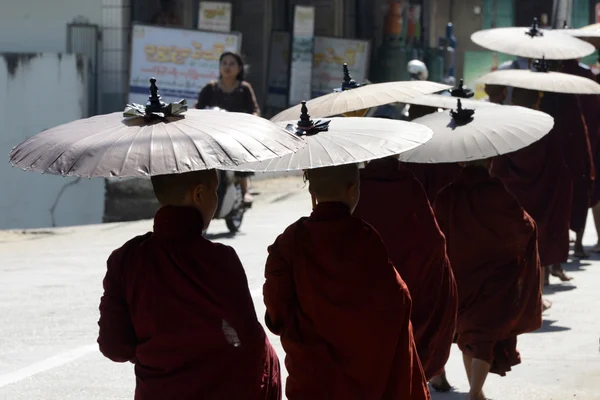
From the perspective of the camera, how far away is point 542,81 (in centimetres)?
841

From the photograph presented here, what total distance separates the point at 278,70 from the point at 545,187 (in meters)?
11.5

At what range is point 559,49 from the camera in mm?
9586

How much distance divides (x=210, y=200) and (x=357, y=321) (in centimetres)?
68

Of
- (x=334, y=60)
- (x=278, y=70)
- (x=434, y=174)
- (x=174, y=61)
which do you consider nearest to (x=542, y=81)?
(x=434, y=174)

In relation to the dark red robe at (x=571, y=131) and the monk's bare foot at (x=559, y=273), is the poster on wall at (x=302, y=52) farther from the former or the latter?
the monk's bare foot at (x=559, y=273)

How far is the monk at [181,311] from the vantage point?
3.84 metres

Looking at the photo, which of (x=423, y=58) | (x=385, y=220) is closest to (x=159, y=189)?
(x=385, y=220)

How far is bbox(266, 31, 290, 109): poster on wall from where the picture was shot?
20328mm

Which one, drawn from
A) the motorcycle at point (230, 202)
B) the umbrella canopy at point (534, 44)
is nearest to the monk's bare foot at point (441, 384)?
the umbrella canopy at point (534, 44)

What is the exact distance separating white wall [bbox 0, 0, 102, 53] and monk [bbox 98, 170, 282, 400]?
13764mm

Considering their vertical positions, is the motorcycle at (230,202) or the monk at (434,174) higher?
the monk at (434,174)

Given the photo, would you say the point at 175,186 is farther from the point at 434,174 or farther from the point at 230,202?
the point at 230,202

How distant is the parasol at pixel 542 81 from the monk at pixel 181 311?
4.60 meters

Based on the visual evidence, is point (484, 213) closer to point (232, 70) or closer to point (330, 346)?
point (330, 346)
